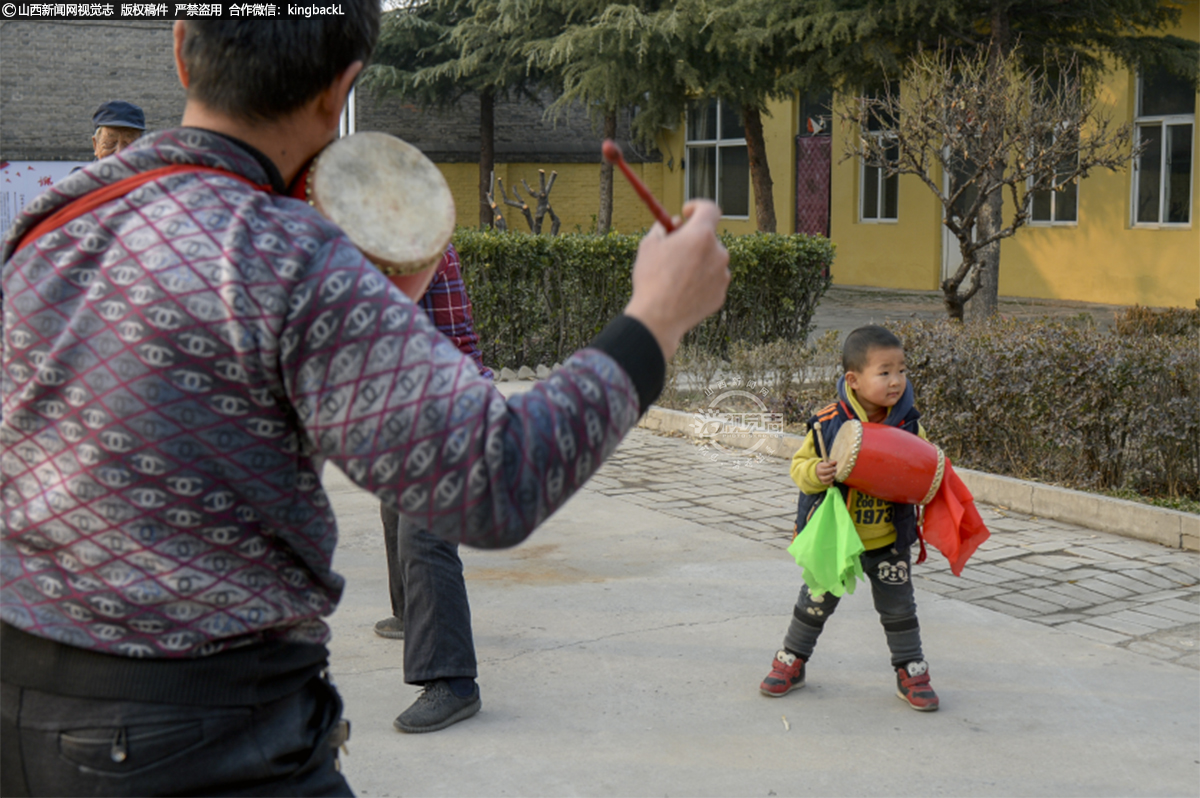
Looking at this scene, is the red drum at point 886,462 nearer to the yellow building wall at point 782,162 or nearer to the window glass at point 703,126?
the yellow building wall at point 782,162

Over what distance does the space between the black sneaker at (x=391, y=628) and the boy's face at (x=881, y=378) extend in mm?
2039

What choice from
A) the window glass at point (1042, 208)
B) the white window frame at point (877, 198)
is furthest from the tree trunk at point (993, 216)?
the white window frame at point (877, 198)

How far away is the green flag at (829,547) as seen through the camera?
414 centimetres

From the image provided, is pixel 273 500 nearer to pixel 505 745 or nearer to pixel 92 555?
pixel 92 555

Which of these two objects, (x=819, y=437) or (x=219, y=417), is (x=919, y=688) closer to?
(x=819, y=437)

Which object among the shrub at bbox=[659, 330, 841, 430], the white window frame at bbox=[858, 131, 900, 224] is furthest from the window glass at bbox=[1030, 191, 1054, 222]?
the shrub at bbox=[659, 330, 841, 430]

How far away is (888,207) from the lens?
82.9 ft

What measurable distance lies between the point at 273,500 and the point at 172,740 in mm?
316

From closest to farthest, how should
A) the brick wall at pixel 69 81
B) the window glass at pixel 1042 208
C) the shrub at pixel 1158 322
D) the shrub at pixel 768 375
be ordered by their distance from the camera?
the shrub at pixel 768 375 → the shrub at pixel 1158 322 → the window glass at pixel 1042 208 → the brick wall at pixel 69 81

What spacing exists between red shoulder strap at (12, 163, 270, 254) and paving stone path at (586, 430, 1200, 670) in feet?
14.2

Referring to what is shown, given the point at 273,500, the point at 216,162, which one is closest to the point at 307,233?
the point at 216,162

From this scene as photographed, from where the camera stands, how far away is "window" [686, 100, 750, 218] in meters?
29.2

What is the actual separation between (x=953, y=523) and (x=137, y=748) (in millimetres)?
3320

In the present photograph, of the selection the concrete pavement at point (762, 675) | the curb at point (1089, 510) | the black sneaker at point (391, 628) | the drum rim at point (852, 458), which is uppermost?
the drum rim at point (852, 458)
